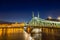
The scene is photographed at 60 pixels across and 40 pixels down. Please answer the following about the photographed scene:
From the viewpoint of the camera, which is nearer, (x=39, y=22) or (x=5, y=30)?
(x=5, y=30)

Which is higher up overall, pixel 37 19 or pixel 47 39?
pixel 37 19

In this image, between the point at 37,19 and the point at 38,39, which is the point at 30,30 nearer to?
the point at 38,39

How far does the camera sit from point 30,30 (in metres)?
38.6

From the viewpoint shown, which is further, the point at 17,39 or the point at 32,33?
the point at 32,33

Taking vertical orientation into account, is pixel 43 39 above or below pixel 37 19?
below

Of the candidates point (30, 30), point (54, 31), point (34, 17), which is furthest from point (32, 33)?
point (34, 17)

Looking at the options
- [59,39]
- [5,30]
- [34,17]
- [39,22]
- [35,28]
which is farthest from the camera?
[34,17]

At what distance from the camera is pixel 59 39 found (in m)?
30.5

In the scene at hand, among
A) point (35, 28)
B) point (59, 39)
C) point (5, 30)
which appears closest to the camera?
point (59, 39)

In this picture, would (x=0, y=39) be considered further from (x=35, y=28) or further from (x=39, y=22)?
(x=39, y=22)

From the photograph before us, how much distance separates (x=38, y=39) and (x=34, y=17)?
70.0 feet

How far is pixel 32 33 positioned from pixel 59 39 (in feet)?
27.6

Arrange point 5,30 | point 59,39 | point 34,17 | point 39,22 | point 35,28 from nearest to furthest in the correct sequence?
point 59,39 → point 35,28 → point 5,30 → point 39,22 → point 34,17

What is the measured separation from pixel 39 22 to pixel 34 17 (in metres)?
3.94
